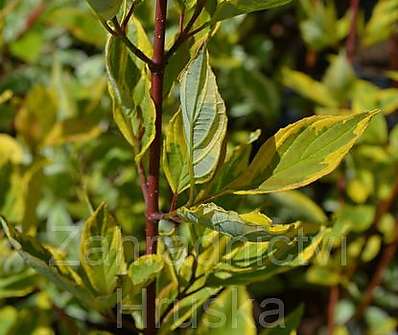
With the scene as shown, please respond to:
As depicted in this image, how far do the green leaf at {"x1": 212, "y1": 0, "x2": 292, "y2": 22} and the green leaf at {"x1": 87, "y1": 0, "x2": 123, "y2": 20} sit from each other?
0.25 feet

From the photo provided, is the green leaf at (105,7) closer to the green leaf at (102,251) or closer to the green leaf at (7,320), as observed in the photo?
the green leaf at (102,251)

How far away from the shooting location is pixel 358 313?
4.22 feet

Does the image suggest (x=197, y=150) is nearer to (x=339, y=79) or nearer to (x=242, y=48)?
(x=339, y=79)

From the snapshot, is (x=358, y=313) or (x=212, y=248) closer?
(x=212, y=248)

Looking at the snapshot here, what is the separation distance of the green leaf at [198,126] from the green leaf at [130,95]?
23 mm

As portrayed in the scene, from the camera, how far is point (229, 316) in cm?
89

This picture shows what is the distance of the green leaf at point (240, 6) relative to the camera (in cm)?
54

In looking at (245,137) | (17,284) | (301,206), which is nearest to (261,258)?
(17,284)

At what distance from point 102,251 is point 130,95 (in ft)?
0.46

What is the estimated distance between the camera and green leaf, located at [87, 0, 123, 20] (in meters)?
0.50

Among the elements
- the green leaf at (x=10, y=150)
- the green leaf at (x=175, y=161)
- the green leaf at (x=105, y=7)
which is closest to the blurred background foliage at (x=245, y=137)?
the green leaf at (x=10, y=150)

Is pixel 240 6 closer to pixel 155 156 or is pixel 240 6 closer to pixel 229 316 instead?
pixel 155 156

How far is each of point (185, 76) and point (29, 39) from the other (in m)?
0.75

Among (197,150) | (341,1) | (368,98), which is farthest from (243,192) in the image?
(341,1)
